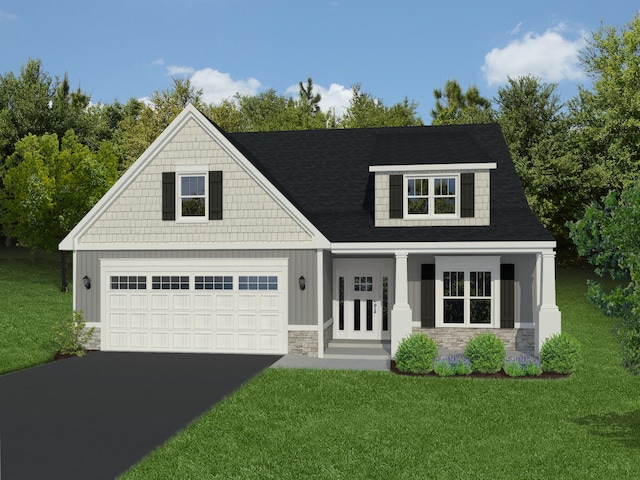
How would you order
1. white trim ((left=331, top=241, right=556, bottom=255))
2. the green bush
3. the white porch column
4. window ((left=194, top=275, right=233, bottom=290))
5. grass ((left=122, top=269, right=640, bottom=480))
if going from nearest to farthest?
grass ((left=122, top=269, right=640, bottom=480)) < the green bush < the white porch column < white trim ((left=331, top=241, right=556, bottom=255)) < window ((left=194, top=275, right=233, bottom=290))

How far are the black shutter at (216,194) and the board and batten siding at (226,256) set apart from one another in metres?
1.10

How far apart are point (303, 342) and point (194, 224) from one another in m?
4.77

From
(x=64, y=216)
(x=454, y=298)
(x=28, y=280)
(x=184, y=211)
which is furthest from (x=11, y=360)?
(x=28, y=280)

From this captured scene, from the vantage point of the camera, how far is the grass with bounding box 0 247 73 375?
18.9m

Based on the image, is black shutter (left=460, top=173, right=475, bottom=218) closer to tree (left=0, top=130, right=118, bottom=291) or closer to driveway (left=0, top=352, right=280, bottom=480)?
driveway (left=0, top=352, right=280, bottom=480)

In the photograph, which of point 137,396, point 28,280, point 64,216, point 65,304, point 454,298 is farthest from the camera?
point 28,280

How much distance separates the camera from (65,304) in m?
30.7

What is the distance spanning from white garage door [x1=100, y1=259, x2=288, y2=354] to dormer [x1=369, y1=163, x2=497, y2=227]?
3.86m

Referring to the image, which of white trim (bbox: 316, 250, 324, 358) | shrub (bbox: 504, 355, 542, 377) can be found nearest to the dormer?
white trim (bbox: 316, 250, 324, 358)

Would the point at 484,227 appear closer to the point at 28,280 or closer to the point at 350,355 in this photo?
the point at 350,355

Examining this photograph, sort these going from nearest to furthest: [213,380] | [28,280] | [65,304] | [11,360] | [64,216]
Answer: [213,380] < [11,360] < [65,304] < [64,216] < [28,280]

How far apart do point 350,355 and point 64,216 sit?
23.9m

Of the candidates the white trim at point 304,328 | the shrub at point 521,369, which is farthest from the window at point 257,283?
the shrub at point 521,369

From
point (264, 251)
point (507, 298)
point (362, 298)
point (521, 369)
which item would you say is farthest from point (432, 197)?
point (521, 369)
